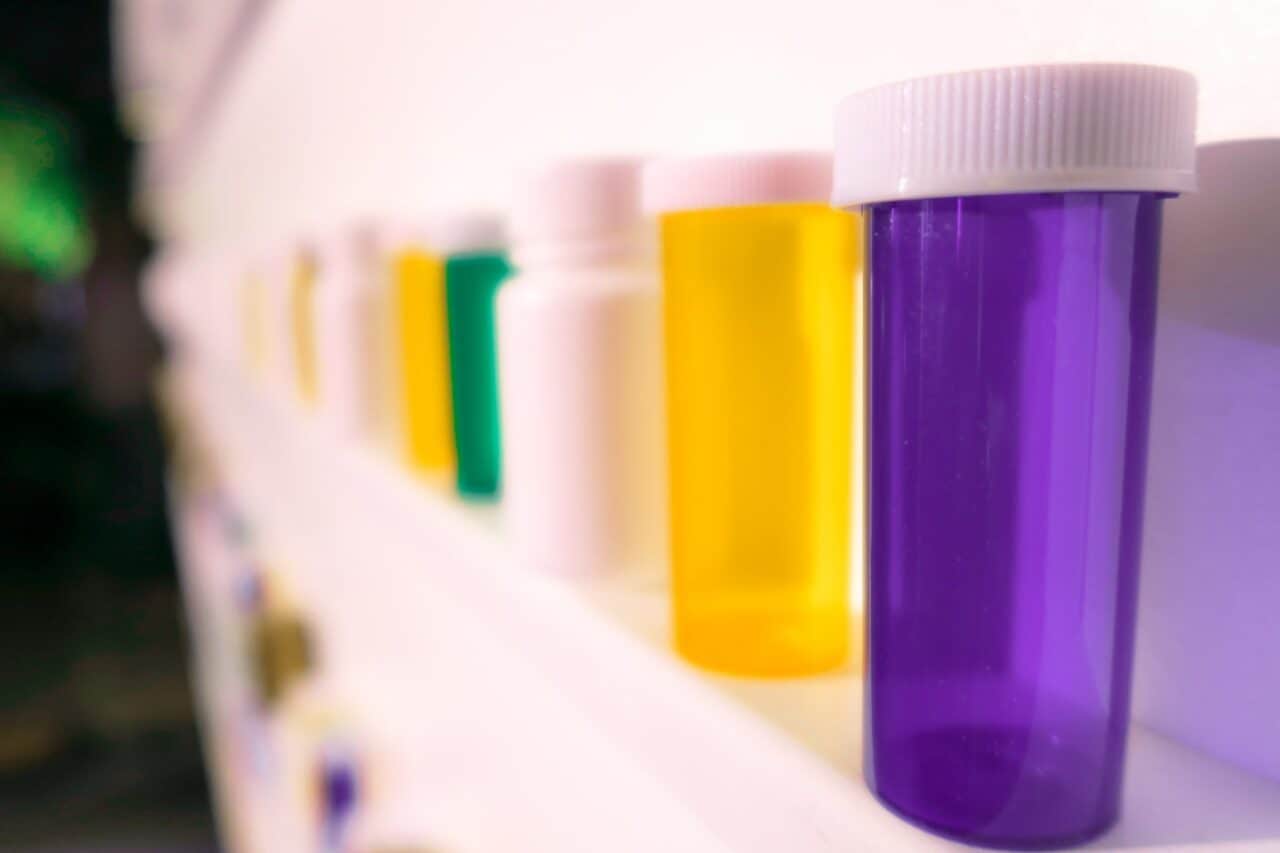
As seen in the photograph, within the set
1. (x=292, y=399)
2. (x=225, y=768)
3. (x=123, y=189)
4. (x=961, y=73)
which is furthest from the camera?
(x=123, y=189)

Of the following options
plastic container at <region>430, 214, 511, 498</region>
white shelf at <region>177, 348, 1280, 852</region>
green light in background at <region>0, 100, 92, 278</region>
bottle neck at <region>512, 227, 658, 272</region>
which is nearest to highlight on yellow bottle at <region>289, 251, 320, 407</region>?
white shelf at <region>177, 348, 1280, 852</region>

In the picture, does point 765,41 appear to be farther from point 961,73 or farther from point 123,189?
point 123,189

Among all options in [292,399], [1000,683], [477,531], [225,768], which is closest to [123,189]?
[225,768]

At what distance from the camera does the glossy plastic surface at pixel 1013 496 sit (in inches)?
7.4

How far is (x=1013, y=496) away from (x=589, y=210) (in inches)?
7.0

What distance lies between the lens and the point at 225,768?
218 centimetres

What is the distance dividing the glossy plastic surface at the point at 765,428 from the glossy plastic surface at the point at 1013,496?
54 millimetres

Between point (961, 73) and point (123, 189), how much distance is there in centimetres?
403

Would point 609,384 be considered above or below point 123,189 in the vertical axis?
below

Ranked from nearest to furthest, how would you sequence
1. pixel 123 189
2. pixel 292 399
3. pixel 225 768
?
pixel 292 399
pixel 225 768
pixel 123 189

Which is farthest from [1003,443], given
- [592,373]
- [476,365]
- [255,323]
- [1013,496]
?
[255,323]

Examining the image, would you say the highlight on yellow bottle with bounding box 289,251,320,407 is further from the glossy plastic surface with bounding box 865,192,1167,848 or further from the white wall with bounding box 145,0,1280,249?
the glossy plastic surface with bounding box 865,192,1167,848

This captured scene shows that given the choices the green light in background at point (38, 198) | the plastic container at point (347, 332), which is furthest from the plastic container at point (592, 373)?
the green light in background at point (38, 198)

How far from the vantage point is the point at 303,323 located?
76 cm
